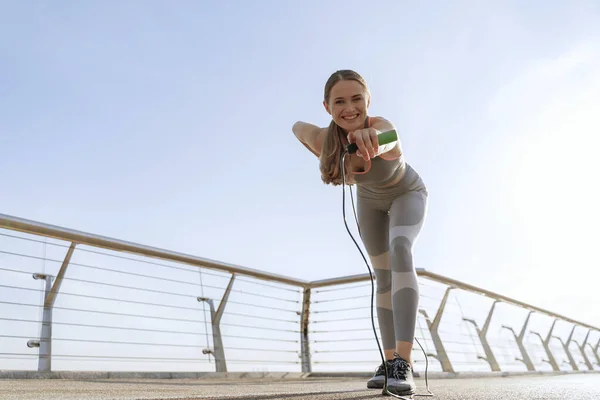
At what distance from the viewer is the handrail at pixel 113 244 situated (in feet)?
7.73

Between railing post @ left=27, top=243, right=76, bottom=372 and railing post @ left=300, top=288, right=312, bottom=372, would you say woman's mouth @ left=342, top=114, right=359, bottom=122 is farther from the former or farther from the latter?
railing post @ left=300, top=288, right=312, bottom=372

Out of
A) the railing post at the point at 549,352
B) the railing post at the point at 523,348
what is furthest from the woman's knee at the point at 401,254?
the railing post at the point at 549,352

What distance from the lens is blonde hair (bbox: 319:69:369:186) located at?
1610 mm

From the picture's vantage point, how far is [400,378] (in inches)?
57.7

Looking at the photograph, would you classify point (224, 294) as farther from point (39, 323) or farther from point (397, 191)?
point (397, 191)

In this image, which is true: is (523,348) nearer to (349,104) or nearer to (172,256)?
(172,256)

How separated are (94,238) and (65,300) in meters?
0.36

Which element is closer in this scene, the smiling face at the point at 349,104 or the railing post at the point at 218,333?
the smiling face at the point at 349,104

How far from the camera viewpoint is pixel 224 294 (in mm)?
3383

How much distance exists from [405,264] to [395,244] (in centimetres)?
8

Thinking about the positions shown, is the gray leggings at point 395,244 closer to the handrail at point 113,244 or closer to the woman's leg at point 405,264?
the woman's leg at point 405,264

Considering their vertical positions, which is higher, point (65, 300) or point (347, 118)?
point (347, 118)

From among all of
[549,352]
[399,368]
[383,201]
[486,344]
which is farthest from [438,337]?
[549,352]

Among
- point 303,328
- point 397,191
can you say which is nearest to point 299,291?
point 303,328
